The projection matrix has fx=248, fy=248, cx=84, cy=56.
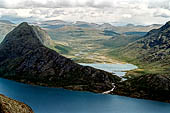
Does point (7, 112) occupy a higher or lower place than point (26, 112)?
higher

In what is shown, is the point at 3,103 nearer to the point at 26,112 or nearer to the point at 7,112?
the point at 7,112

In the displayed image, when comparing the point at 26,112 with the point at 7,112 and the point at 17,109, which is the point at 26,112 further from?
the point at 7,112

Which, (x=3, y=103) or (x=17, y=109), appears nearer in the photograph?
(x=3, y=103)

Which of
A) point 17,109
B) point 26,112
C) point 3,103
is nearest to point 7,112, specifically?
point 3,103

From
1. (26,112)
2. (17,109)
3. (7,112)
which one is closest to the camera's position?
(7,112)

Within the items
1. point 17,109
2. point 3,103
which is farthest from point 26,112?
point 3,103

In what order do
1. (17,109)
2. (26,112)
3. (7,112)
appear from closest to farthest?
(7,112), (17,109), (26,112)

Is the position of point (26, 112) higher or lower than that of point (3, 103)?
lower

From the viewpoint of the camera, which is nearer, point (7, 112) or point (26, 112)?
point (7, 112)
